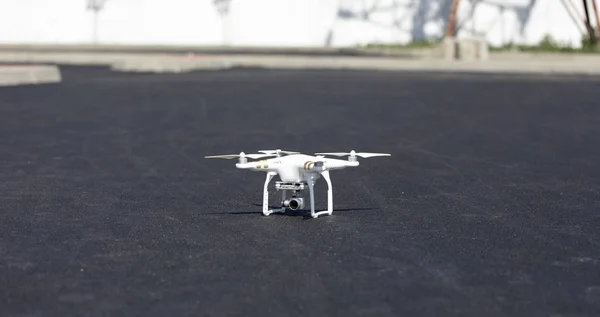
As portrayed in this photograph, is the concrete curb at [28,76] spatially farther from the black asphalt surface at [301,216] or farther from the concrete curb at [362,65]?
the black asphalt surface at [301,216]

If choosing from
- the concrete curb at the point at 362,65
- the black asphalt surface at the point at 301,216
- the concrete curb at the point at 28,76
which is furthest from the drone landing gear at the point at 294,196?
the concrete curb at the point at 362,65

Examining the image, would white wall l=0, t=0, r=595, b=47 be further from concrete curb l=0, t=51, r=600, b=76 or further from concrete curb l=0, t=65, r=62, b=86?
concrete curb l=0, t=65, r=62, b=86

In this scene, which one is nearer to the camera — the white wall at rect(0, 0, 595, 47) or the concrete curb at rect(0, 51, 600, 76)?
the concrete curb at rect(0, 51, 600, 76)

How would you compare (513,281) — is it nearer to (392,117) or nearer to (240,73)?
(392,117)

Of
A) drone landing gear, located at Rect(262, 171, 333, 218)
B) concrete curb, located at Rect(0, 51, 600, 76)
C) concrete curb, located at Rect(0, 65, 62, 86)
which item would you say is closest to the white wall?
concrete curb, located at Rect(0, 51, 600, 76)

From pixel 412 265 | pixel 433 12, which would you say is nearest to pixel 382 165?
pixel 412 265
